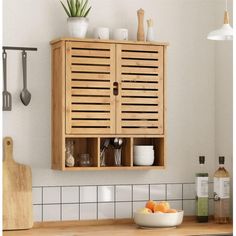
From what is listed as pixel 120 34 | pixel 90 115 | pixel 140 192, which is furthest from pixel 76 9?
pixel 140 192

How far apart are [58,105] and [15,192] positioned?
616 millimetres

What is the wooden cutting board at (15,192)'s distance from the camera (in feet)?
13.8

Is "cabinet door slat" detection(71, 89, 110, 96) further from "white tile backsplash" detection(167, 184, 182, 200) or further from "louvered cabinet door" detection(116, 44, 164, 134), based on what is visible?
"white tile backsplash" detection(167, 184, 182, 200)

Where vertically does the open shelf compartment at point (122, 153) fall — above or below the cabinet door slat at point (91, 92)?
Result: below

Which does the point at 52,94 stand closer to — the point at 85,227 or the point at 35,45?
the point at 35,45

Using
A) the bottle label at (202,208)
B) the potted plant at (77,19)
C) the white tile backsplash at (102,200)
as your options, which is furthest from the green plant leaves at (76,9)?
the bottle label at (202,208)

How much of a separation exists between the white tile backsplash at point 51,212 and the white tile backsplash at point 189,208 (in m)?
0.92

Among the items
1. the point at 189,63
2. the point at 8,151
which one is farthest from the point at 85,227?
the point at 189,63

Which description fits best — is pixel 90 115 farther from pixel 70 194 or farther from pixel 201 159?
pixel 201 159

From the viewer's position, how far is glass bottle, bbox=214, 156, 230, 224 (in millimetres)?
4449

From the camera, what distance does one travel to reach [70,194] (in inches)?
173

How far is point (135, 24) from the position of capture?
4.56m

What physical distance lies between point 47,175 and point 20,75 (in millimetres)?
676

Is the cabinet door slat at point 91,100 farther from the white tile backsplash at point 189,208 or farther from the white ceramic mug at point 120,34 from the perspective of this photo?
the white tile backsplash at point 189,208
